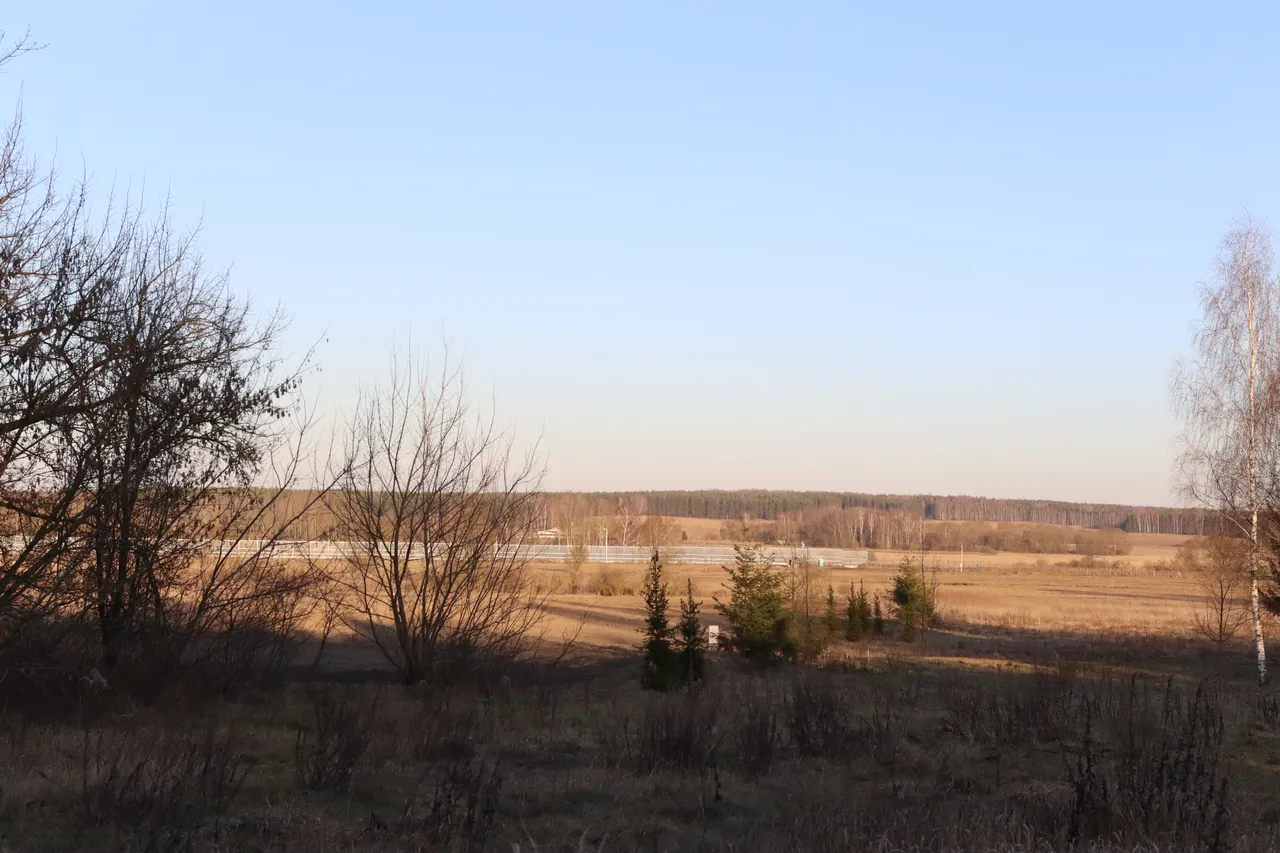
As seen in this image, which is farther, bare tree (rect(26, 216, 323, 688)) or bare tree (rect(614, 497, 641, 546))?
bare tree (rect(614, 497, 641, 546))

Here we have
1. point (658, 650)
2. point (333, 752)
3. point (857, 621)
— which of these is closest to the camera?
point (333, 752)

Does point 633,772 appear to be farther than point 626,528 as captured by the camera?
No

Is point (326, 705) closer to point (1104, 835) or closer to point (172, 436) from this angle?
point (172, 436)

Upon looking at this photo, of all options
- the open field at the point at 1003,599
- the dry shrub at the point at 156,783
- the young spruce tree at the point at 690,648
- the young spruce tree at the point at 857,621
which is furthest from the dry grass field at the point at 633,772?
the open field at the point at 1003,599

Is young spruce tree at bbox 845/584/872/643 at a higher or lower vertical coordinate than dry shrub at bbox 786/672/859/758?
lower

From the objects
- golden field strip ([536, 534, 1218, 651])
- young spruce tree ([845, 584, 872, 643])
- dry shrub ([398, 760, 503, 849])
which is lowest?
golden field strip ([536, 534, 1218, 651])

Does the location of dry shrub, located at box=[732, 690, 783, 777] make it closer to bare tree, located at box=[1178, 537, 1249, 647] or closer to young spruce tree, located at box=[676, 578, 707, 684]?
young spruce tree, located at box=[676, 578, 707, 684]

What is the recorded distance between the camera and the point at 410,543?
15.4m

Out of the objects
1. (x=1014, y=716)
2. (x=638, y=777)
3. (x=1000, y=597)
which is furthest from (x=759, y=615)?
(x=1000, y=597)

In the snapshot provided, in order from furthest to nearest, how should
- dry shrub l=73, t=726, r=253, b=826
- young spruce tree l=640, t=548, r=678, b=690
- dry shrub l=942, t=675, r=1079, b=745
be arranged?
1. young spruce tree l=640, t=548, r=678, b=690
2. dry shrub l=942, t=675, r=1079, b=745
3. dry shrub l=73, t=726, r=253, b=826

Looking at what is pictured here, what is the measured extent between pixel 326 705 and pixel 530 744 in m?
2.46

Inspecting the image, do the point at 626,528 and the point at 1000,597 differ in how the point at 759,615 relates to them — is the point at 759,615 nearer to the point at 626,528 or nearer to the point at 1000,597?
the point at 1000,597

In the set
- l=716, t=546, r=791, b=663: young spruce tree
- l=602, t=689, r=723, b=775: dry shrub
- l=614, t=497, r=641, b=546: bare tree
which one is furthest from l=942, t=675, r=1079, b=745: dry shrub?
l=614, t=497, r=641, b=546: bare tree

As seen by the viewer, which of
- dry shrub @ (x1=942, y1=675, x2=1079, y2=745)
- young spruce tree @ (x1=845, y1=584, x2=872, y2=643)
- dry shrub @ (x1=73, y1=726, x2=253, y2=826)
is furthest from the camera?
young spruce tree @ (x1=845, y1=584, x2=872, y2=643)
